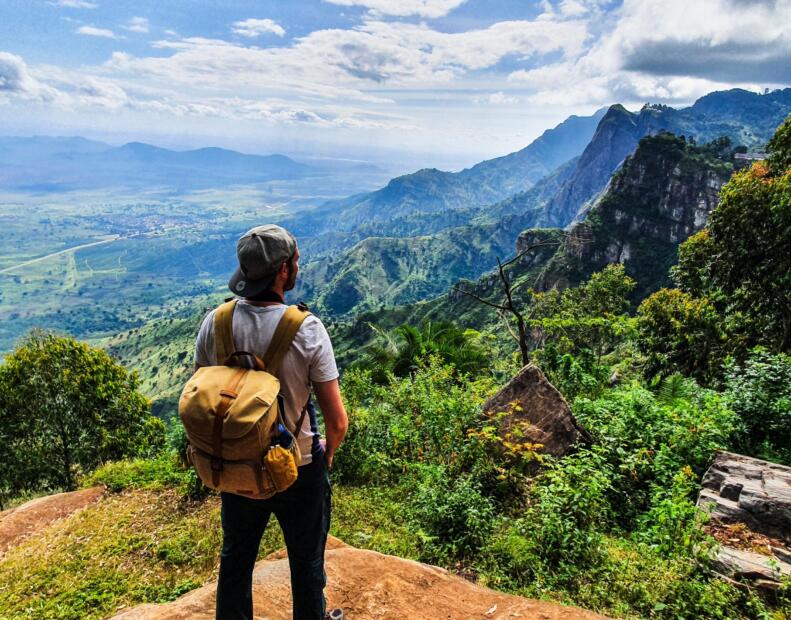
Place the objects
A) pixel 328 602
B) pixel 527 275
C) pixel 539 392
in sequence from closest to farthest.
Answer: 1. pixel 328 602
2. pixel 539 392
3. pixel 527 275

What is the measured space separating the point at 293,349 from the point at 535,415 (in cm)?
548

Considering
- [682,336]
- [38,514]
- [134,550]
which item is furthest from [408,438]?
[682,336]

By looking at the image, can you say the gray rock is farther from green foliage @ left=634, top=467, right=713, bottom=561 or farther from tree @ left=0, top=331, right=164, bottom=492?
tree @ left=0, top=331, right=164, bottom=492

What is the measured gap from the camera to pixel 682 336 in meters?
12.8

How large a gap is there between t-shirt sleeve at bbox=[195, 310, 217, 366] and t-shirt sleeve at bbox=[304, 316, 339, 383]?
2.04ft

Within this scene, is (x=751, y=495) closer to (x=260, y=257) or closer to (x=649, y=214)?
(x=260, y=257)

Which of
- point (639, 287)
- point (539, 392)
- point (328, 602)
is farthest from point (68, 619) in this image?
point (639, 287)

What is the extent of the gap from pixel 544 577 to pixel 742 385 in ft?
15.7

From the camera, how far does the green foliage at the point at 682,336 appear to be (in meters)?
12.4

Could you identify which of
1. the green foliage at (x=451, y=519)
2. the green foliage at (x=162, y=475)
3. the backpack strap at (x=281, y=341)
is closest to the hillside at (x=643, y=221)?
the green foliage at (x=162, y=475)

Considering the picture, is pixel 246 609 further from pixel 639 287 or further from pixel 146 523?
pixel 639 287

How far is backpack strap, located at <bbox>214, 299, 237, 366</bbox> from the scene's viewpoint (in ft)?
8.74

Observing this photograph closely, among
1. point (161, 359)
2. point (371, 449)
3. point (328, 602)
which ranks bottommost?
point (161, 359)

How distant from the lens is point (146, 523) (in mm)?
6344
